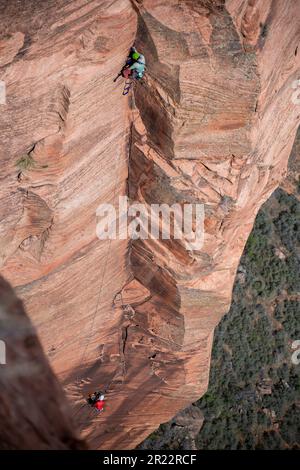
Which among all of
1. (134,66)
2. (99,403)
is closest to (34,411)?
(134,66)

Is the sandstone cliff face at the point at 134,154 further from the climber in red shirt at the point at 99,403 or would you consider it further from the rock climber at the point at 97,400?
the climber in red shirt at the point at 99,403

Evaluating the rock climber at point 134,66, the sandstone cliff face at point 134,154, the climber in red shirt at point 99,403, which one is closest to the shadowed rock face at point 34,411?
the sandstone cliff face at point 134,154

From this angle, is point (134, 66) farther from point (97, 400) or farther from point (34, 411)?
point (97, 400)

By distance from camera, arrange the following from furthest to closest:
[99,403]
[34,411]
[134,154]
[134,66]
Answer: [99,403] → [134,154] → [134,66] → [34,411]

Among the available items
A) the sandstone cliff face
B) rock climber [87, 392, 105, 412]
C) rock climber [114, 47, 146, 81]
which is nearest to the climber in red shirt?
rock climber [87, 392, 105, 412]

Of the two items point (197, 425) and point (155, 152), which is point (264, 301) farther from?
point (155, 152)

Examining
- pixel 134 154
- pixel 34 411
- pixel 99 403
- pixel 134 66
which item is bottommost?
pixel 34 411
